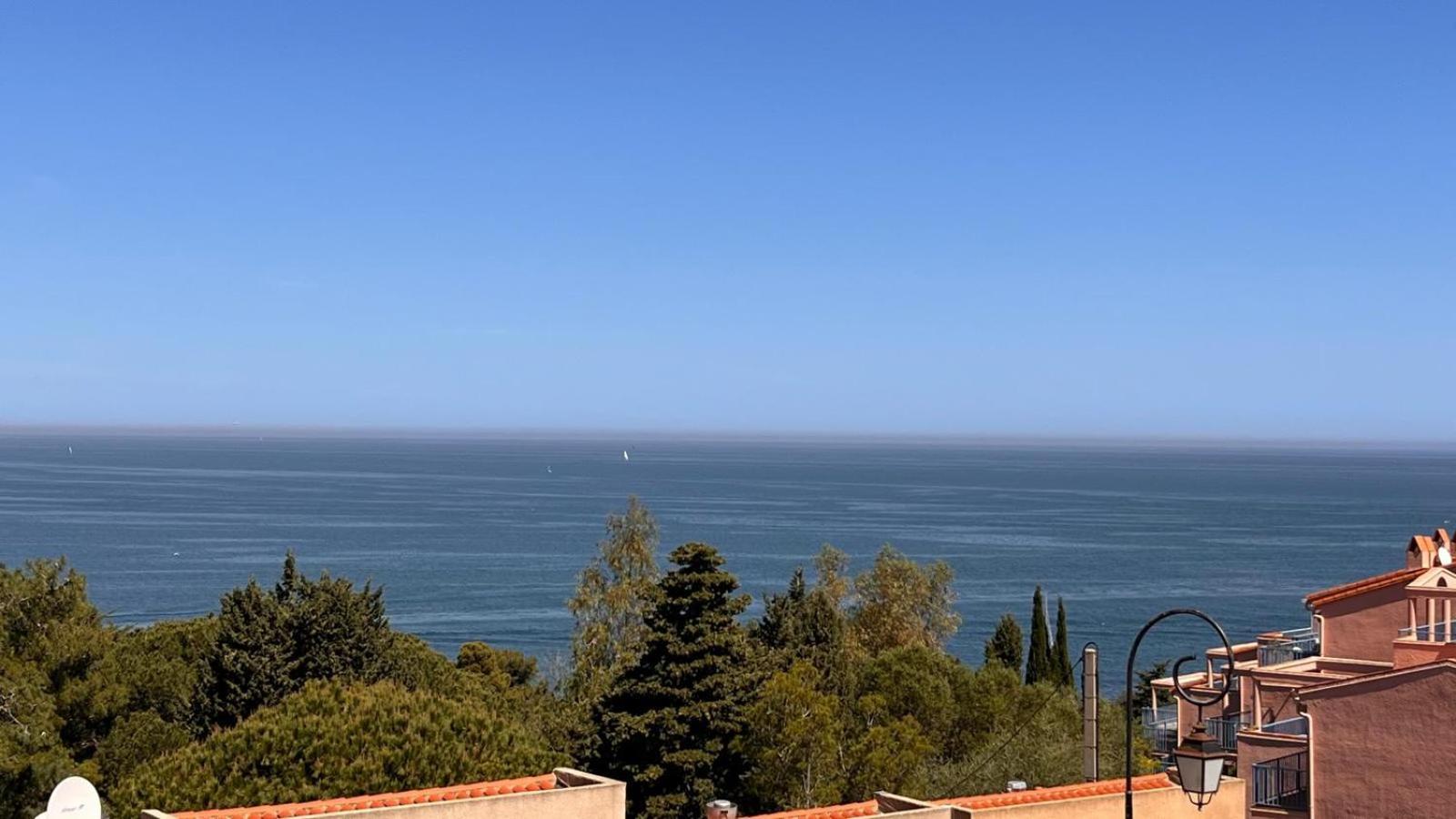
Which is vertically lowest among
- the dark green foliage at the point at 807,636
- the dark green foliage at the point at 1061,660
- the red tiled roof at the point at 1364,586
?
the dark green foliage at the point at 1061,660

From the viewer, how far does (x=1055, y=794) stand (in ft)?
51.2

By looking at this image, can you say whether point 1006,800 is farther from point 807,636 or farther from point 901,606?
point 901,606

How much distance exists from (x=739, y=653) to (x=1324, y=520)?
142 meters

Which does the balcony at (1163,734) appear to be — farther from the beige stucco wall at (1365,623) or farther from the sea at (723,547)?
the sea at (723,547)

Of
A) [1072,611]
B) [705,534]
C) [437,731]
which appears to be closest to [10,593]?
[437,731]

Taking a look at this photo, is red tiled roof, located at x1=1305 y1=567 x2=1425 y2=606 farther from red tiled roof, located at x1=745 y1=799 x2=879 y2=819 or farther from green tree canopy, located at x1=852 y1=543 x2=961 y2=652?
green tree canopy, located at x1=852 y1=543 x2=961 y2=652

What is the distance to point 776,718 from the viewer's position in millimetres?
30500

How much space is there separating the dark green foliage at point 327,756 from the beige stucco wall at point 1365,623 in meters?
13.7

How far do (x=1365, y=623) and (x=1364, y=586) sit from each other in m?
0.69

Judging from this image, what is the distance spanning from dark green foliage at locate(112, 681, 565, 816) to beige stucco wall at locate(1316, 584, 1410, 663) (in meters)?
13.7

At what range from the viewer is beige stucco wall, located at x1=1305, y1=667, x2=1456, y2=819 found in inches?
658

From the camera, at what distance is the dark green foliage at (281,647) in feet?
105

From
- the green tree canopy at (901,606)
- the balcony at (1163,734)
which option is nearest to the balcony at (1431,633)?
the balcony at (1163,734)

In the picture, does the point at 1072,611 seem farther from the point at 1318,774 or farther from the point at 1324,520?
the point at 1324,520
